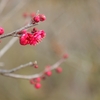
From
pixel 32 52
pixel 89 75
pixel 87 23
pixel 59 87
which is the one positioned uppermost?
pixel 32 52

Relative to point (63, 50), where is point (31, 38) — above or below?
below

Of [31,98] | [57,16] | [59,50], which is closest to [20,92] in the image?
[31,98]

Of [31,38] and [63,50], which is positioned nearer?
[31,38]

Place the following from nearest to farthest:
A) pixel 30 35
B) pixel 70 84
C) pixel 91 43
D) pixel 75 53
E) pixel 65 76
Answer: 1. pixel 30 35
2. pixel 91 43
3. pixel 75 53
4. pixel 70 84
5. pixel 65 76

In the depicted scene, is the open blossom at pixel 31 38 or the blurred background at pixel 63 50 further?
the blurred background at pixel 63 50

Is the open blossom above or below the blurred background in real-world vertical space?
below

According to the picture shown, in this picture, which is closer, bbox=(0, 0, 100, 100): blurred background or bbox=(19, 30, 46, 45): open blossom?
bbox=(19, 30, 46, 45): open blossom

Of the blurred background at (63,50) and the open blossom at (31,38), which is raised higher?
the blurred background at (63,50)

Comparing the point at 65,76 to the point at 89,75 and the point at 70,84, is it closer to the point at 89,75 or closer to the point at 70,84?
the point at 70,84
